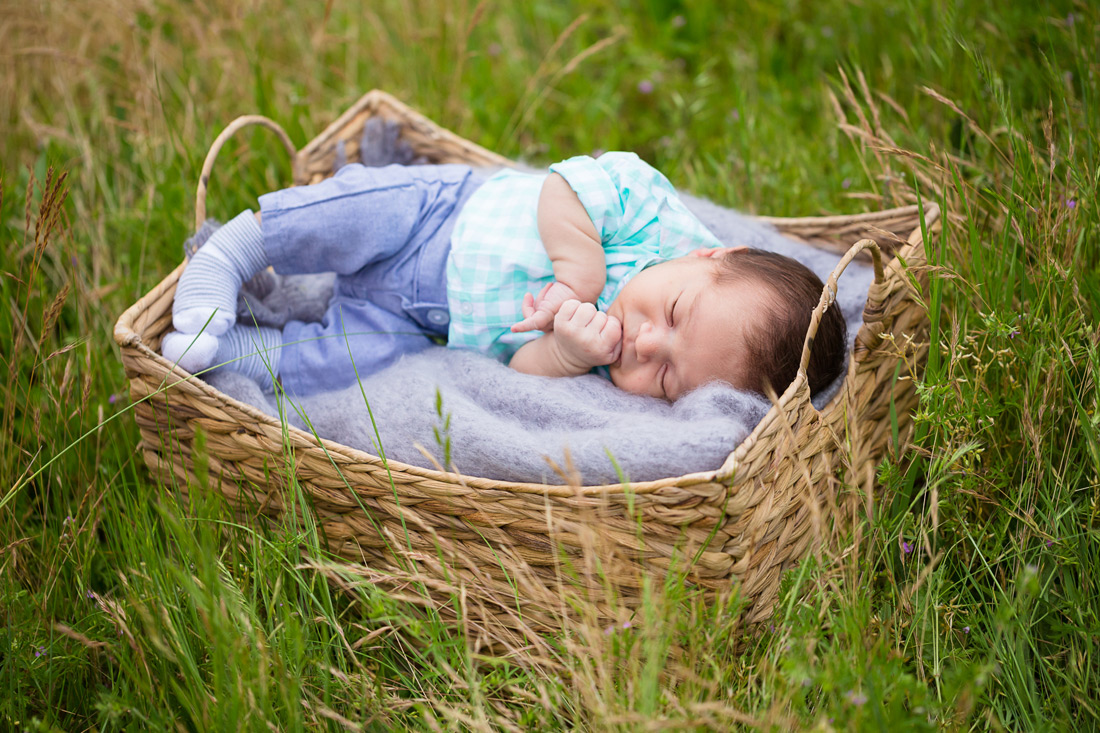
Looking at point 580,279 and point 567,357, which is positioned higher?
point 580,279

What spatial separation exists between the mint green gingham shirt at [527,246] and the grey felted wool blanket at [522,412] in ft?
0.44

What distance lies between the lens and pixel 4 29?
319cm

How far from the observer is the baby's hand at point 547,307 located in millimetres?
2047

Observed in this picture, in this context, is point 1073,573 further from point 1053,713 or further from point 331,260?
point 331,260

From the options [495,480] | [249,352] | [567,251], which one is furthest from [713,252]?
[249,352]

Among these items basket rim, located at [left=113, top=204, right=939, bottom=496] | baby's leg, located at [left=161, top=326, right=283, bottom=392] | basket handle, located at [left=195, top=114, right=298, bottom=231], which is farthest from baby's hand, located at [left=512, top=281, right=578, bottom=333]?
basket handle, located at [left=195, top=114, right=298, bottom=231]

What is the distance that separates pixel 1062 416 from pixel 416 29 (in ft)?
10.2

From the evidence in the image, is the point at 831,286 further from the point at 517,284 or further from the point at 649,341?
the point at 517,284

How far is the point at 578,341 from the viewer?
6.43ft

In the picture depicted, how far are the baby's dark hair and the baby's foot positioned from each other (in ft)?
4.13

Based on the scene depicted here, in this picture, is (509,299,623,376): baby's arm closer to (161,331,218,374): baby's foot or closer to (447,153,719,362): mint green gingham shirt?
(447,153,719,362): mint green gingham shirt

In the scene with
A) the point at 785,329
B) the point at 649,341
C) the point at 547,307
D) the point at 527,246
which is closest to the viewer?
the point at 785,329

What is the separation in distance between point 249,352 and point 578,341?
91 centimetres

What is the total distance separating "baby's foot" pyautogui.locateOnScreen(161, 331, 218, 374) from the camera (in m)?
1.91
